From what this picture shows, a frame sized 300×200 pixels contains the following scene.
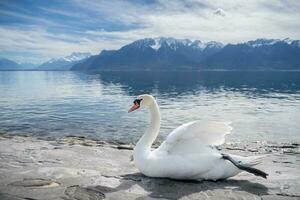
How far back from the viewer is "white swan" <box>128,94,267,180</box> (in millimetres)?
8625

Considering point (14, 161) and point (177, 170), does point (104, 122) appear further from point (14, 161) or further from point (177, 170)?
point (177, 170)

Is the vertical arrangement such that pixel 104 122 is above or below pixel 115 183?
below

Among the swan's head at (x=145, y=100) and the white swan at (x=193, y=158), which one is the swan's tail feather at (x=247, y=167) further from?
the swan's head at (x=145, y=100)

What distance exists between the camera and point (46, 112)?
3756cm

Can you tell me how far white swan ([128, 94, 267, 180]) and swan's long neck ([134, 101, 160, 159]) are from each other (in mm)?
26

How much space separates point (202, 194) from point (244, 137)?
1771cm

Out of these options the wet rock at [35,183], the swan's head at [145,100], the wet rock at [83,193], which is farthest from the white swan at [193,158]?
the wet rock at [35,183]

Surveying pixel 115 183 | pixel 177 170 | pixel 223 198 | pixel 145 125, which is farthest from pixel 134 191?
pixel 145 125

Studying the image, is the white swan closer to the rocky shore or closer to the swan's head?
the rocky shore

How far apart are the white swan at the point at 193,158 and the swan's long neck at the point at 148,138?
0.09 feet

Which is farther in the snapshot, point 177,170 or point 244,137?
point 244,137

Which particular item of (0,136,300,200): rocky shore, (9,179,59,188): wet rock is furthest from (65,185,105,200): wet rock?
(9,179,59,188): wet rock

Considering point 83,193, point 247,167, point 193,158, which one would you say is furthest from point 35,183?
point 247,167

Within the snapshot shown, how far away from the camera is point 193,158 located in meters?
8.66
